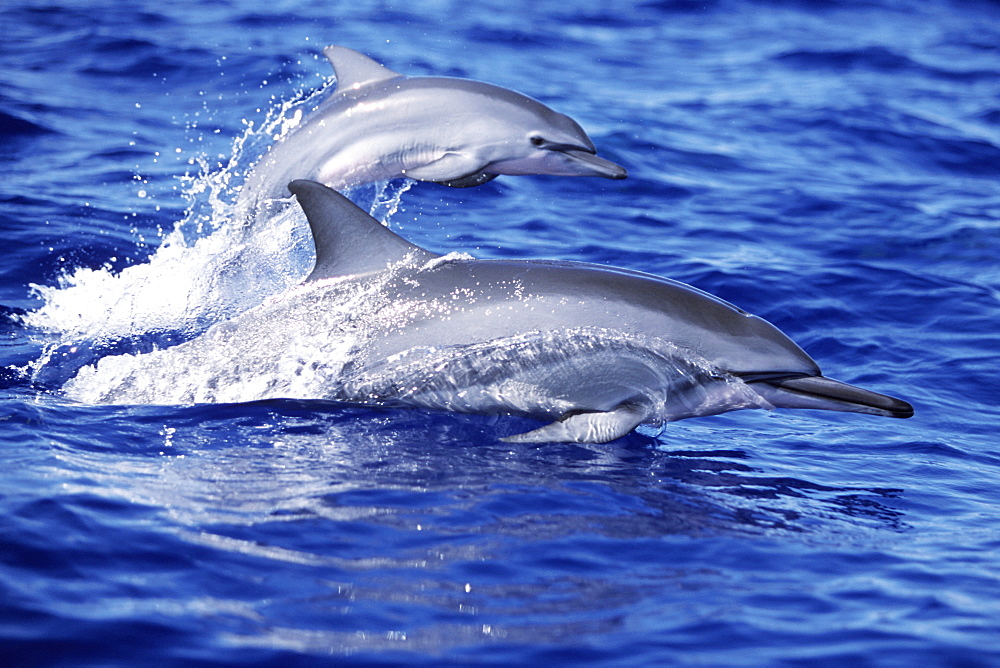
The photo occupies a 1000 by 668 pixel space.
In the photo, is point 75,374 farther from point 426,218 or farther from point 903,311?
point 903,311

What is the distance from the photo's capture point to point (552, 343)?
19.2 ft

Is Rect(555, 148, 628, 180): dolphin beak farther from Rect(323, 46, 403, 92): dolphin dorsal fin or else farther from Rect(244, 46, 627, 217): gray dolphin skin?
Rect(323, 46, 403, 92): dolphin dorsal fin

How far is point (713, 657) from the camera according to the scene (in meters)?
3.93

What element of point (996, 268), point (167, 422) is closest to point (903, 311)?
point (996, 268)

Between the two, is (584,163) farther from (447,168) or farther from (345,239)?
(345,239)

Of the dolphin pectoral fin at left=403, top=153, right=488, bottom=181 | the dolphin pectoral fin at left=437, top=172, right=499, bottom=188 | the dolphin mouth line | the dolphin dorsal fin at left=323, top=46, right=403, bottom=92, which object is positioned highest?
the dolphin dorsal fin at left=323, top=46, right=403, bottom=92

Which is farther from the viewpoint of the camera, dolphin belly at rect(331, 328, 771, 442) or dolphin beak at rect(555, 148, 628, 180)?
dolphin beak at rect(555, 148, 628, 180)

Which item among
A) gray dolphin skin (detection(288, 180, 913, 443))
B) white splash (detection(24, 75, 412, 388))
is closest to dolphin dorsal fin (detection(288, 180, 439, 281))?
gray dolphin skin (detection(288, 180, 913, 443))

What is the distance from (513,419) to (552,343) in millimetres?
571

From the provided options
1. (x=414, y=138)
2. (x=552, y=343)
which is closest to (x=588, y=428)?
(x=552, y=343)

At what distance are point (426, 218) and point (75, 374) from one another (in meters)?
4.42

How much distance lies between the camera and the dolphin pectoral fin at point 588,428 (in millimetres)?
5715

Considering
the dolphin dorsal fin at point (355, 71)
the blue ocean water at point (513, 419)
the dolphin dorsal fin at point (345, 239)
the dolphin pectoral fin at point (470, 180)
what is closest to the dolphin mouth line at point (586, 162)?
the dolphin pectoral fin at point (470, 180)

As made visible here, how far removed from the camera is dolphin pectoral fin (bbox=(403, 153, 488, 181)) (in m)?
7.50
